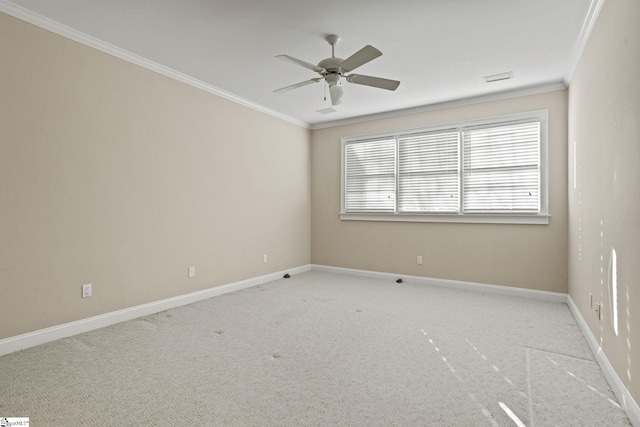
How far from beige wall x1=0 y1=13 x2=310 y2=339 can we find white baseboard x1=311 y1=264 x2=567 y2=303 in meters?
1.65

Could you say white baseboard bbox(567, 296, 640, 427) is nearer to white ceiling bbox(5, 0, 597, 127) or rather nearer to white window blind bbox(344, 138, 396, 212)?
white ceiling bbox(5, 0, 597, 127)

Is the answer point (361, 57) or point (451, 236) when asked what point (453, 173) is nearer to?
point (451, 236)

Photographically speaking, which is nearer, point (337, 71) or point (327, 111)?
point (337, 71)

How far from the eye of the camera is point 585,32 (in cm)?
291

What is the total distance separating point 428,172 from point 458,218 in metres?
0.82

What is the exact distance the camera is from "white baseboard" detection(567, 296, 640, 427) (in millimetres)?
1791

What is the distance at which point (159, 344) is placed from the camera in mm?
2832

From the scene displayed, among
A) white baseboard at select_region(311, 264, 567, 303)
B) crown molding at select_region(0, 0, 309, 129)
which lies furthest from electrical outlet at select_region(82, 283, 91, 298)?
white baseboard at select_region(311, 264, 567, 303)

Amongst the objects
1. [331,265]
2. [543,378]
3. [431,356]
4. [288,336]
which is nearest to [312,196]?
[331,265]

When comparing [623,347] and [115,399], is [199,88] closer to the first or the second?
[115,399]

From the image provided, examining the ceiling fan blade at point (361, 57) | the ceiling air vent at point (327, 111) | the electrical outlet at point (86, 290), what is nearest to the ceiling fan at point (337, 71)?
the ceiling fan blade at point (361, 57)

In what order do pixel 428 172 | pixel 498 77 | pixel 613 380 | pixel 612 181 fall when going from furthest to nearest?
pixel 428 172, pixel 498 77, pixel 612 181, pixel 613 380

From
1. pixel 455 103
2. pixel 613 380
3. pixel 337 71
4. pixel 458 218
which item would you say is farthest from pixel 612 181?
pixel 455 103

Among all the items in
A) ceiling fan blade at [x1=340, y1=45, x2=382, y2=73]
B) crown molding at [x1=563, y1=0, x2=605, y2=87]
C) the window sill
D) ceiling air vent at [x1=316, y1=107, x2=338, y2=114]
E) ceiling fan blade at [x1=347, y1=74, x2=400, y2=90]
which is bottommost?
the window sill
